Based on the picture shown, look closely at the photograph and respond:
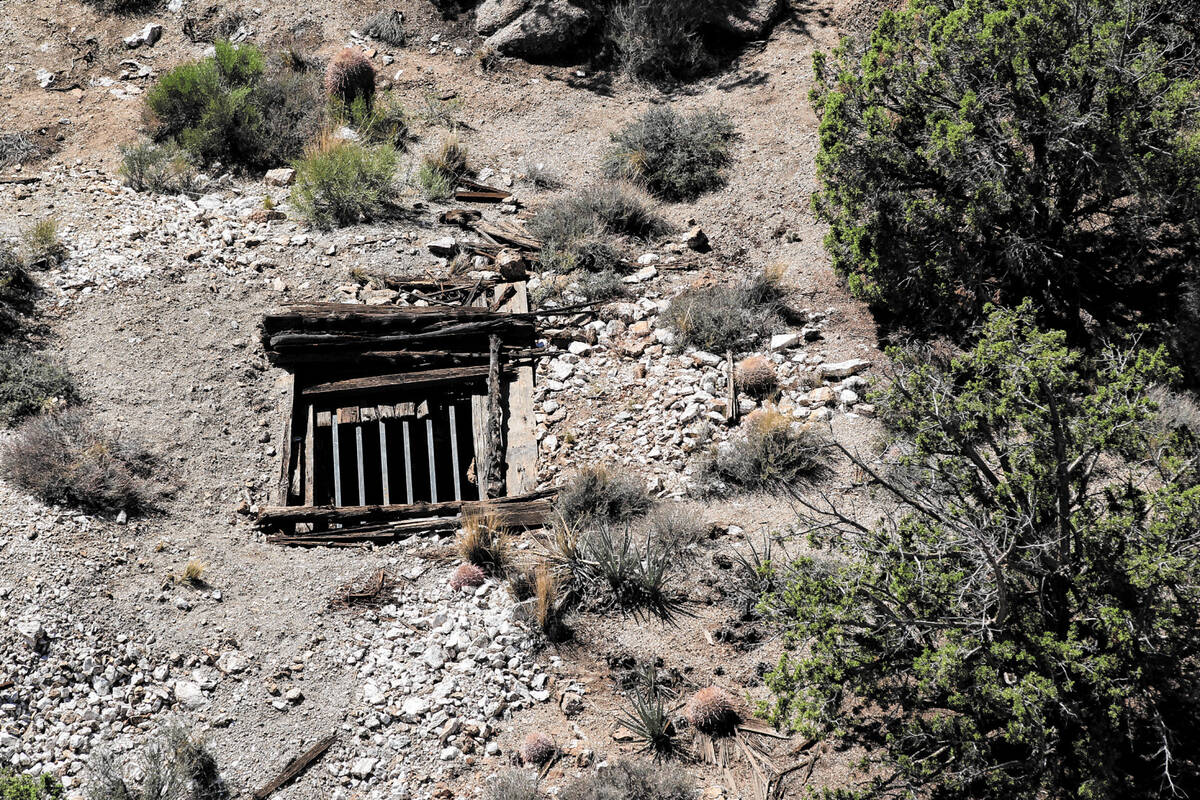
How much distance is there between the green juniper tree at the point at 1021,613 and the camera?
471cm

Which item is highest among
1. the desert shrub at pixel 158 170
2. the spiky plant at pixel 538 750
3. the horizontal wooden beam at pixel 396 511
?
the desert shrub at pixel 158 170

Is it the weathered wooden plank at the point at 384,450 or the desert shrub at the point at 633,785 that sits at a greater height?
the desert shrub at the point at 633,785

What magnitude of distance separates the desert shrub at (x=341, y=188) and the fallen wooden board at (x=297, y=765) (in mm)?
6637

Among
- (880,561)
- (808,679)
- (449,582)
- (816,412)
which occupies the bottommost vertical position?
(449,582)

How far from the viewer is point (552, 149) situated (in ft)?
41.7

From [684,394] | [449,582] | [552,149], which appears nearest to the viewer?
[449,582]

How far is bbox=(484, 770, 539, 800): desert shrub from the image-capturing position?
546 centimetres

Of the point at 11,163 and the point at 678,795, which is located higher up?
the point at 11,163

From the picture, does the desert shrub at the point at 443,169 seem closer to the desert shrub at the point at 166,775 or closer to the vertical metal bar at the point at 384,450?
the vertical metal bar at the point at 384,450

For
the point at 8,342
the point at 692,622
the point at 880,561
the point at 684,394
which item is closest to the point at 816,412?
the point at 684,394

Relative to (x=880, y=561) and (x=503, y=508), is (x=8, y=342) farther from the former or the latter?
(x=880, y=561)

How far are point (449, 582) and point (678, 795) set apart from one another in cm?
257

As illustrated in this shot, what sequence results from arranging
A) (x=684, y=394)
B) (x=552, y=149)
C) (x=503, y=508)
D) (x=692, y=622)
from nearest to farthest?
(x=692, y=622) < (x=503, y=508) < (x=684, y=394) < (x=552, y=149)

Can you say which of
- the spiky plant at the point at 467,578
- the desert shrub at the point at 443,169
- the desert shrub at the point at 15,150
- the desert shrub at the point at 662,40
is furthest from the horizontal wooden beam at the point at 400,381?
the desert shrub at the point at 662,40
